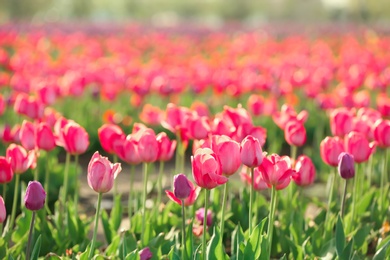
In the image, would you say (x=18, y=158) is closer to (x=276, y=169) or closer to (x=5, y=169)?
(x=5, y=169)

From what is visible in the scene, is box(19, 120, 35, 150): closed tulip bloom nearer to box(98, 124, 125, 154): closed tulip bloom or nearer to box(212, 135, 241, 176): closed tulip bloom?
box(98, 124, 125, 154): closed tulip bloom

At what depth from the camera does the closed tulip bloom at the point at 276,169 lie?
246cm

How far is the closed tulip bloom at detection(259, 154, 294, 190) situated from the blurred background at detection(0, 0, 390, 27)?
33.9 meters

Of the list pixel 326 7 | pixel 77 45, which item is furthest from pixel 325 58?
pixel 326 7

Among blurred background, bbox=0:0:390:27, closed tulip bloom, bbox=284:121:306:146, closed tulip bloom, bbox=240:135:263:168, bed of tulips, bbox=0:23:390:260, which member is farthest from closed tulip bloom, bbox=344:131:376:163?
blurred background, bbox=0:0:390:27

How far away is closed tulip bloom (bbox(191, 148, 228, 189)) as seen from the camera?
2.26 meters

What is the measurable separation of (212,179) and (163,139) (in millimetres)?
672

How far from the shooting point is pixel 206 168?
228 cm

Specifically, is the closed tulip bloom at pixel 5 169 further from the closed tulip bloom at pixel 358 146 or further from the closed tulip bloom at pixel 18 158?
the closed tulip bloom at pixel 358 146

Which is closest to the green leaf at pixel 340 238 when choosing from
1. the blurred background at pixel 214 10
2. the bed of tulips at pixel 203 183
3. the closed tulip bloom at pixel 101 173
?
the bed of tulips at pixel 203 183

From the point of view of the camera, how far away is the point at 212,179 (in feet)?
7.50

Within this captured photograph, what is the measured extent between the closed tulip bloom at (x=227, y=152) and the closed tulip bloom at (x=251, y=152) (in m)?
0.02

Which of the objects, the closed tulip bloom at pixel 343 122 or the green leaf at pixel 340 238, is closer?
the green leaf at pixel 340 238

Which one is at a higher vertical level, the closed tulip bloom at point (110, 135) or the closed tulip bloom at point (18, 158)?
the closed tulip bloom at point (110, 135)
